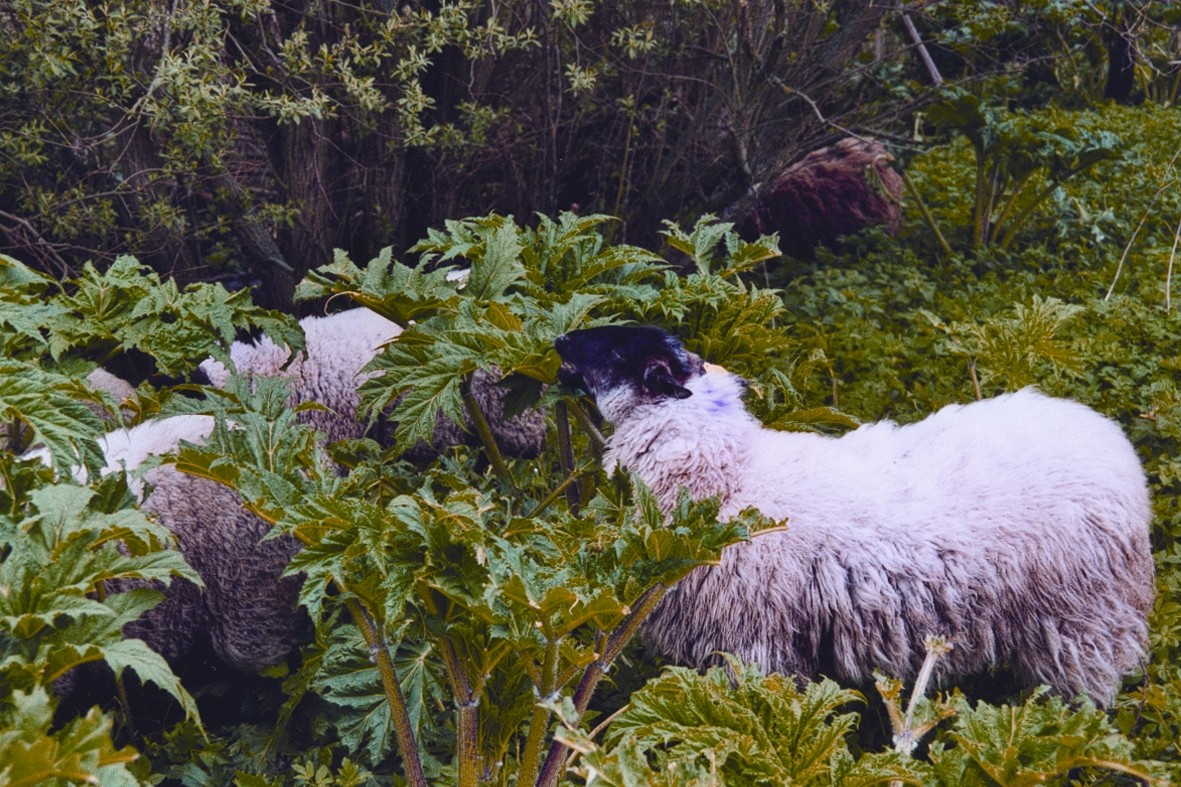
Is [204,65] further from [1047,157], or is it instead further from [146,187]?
[1047,157]

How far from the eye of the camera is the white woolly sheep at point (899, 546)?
306 cm

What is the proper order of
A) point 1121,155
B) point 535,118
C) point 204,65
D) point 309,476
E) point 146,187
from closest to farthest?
1. point 309,476
2. point 204,65
3. point 146,187
4. point 535,118
5. point 1121,155

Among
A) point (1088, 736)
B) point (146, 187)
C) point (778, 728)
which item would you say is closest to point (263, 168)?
point (146, 187)

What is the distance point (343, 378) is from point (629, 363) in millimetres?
1695

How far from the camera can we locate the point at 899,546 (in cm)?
306

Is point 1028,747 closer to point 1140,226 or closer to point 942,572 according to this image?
point 942,572

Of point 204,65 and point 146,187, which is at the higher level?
point 204,65

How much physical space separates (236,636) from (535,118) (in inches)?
127

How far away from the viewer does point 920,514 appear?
309cm

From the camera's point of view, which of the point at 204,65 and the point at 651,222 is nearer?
the point at 204,65

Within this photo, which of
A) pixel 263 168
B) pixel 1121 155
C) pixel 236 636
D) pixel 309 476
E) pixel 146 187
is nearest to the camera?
pixel 309 476

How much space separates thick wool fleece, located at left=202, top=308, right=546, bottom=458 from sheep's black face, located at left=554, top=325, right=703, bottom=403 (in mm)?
1233

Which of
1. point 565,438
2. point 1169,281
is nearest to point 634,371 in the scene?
point 565,438

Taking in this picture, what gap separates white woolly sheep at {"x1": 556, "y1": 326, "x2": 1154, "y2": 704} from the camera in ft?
10.0
